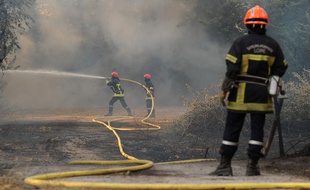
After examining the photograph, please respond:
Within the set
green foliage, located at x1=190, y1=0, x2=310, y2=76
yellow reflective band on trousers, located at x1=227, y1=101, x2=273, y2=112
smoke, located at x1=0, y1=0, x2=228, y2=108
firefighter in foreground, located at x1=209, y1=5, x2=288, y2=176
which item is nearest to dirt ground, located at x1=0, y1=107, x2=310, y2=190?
firefighter in foreground, located at x1=209, y1=5, x2=288, y2=176

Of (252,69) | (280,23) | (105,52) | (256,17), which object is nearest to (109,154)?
(252,69)

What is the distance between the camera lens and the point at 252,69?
17.0ft

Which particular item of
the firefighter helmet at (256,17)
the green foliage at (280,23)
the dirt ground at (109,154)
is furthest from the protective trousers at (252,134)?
the green foliage at (280,23)

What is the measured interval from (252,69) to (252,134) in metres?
0.62

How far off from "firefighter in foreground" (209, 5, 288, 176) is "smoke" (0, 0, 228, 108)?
18.2 meters

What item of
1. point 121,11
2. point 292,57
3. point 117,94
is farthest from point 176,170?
point 121,11

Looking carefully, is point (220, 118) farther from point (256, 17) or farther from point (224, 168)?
point (256, 17)

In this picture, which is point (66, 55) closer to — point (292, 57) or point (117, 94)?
point (117, 94)

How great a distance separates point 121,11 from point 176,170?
2090 centimetres

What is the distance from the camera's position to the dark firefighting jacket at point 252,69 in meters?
5.14

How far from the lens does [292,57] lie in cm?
1839

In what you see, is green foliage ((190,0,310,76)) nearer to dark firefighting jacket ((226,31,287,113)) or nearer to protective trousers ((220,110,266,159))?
dark firefighting jacket ((226,31,287,113))

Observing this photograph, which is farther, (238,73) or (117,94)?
(117,94)

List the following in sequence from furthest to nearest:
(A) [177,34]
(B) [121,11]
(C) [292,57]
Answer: (B) [121,11] < (A) [177,34] < (C) [292,57]
